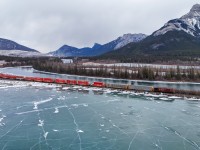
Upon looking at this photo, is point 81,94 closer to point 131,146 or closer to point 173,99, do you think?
point 173,99

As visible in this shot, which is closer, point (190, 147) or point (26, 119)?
point (190, 147)

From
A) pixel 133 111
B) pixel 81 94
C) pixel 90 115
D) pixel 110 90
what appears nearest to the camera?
pixel 90 115

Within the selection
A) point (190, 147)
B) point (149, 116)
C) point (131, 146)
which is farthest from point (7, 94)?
point (190, 147)

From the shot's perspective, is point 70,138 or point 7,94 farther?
point 7,94

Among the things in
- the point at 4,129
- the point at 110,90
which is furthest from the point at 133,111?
the point at 110,90

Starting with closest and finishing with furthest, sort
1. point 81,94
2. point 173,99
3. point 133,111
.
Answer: point 133,111
point 173,99
point 81,94

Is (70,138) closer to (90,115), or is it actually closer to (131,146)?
(131,146)
